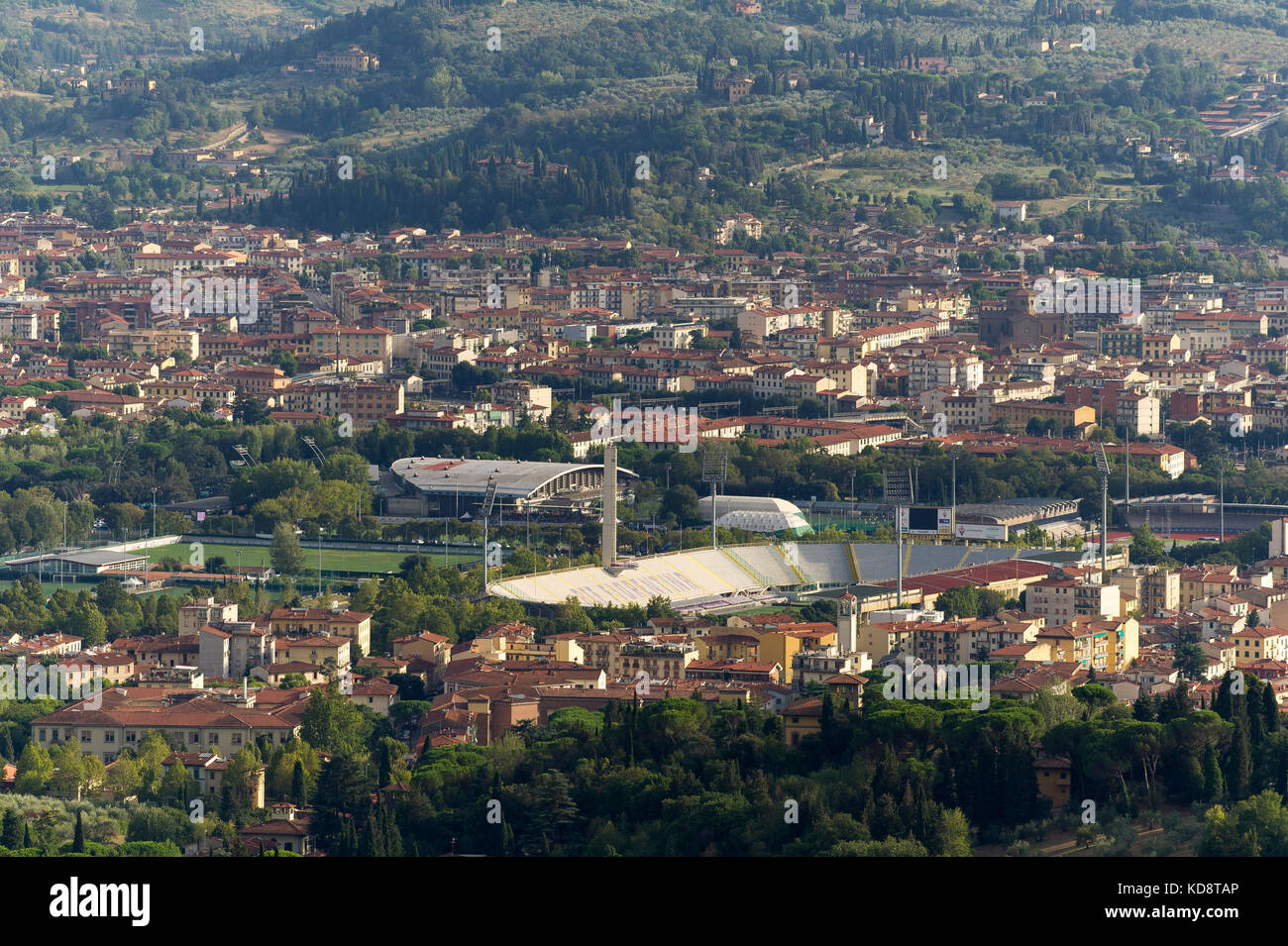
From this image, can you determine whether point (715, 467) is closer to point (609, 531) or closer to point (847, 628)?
point (609, 531)

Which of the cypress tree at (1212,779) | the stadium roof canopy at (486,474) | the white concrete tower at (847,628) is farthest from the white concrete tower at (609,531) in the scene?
the cypress tree at (1212,779)

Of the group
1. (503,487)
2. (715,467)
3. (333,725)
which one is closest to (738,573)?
(503,487)

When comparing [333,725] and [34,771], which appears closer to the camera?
[34,771]

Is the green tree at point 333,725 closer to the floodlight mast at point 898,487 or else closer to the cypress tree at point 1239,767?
the cypress tree at point 1239,767

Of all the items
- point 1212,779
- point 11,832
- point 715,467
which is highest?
point 1212,779

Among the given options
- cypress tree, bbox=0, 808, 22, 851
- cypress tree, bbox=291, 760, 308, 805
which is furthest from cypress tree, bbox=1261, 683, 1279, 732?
cypress tree, bbox=0, 808, 22, 851

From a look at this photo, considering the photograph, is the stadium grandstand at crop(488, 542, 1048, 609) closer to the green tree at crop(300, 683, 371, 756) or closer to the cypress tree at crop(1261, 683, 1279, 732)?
the green tree at crop(300, 683, 371, 756)

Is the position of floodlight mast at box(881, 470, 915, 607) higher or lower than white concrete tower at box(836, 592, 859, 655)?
lower
